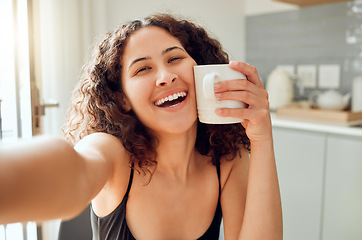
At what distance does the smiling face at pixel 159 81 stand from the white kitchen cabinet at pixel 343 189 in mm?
1364

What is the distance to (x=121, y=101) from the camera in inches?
37.5

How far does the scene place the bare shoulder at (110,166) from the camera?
0.73 meters

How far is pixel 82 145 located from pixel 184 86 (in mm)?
288

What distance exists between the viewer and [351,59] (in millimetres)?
2381

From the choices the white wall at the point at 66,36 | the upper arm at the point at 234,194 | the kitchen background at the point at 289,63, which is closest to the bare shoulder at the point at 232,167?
the upper arm at the point at 234,194

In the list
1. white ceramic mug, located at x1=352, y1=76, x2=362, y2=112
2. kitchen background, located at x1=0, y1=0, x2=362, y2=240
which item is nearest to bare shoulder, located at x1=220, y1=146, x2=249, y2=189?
kitchen background, located at x1=0, y1=0, x2=362, y2=240

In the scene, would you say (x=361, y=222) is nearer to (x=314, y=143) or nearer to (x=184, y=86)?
(x=314, y=143)

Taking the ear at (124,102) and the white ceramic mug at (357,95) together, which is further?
the white ceramic mug at (357,95)

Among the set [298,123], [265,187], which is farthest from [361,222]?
[265,187]

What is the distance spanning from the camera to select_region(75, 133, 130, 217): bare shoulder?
28.8 inches

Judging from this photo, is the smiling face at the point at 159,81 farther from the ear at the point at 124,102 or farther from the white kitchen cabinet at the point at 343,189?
the white kitchen cabinet at the point at 343,189

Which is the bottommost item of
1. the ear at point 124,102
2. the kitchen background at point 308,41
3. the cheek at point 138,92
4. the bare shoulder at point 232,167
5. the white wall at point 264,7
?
the bare shoulder at point 232,167

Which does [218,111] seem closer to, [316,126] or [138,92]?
[138,92]

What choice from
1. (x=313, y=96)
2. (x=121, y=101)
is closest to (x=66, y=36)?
(x=121, y=101)
